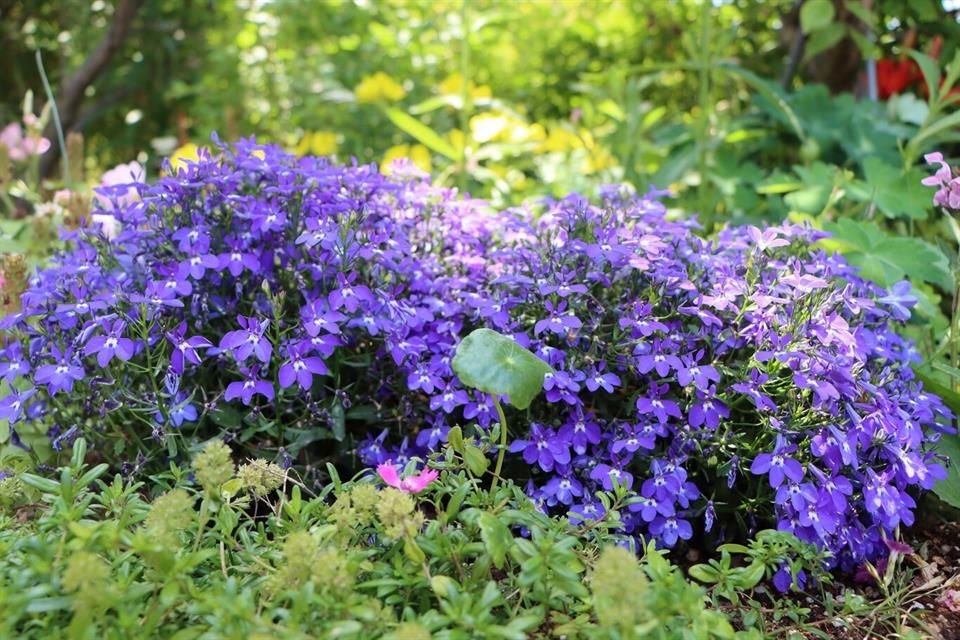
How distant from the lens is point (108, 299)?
5.52 ft

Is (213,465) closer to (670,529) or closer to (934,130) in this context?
(670,529)

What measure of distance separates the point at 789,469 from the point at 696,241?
544 millimetres

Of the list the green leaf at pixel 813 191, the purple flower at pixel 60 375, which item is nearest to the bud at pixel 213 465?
the purple flower at pixel 60 375

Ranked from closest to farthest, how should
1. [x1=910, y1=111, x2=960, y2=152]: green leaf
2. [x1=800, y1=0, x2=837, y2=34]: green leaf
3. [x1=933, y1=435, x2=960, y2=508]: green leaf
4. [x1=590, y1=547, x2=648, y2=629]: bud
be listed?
1. [x1=590, y1=547, x2=648, y2=629]: bud
2. [x1=933, y1=435, x2=960, y2=508]: green leaf
3. [x1=910, y1=111, x2=960, y2=152]: green leaf
4. [x1=800, y1=0, x2=837, y2=34]: green leaf

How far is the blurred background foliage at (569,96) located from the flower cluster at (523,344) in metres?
0.45

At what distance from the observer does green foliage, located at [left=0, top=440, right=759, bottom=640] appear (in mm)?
1075

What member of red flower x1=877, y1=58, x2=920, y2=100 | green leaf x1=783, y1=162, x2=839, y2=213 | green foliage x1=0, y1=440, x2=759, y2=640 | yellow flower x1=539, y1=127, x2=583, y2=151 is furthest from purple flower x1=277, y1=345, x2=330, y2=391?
red flower x1=877, y1=58, x2=920, y2=100

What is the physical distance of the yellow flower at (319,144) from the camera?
3791 millimetres

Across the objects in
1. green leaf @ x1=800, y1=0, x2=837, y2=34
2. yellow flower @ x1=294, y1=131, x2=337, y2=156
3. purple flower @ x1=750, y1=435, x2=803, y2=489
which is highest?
green leaf @ x1=800, y1=0, x2=837, y2=34

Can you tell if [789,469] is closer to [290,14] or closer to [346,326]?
[346,326]

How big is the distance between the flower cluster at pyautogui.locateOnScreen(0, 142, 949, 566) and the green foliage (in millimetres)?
293

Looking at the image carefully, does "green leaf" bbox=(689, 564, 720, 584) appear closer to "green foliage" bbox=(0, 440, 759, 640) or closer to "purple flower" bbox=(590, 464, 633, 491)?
"green foliage" bbox=(0, 440, 759, 640)

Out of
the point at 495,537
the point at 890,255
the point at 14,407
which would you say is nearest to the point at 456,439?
the point at 495,537

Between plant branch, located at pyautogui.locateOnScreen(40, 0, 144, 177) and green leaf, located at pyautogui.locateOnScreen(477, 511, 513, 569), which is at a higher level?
green leaf, located at pyautogui.locateOnScreen(477, 511, 513, 569)
